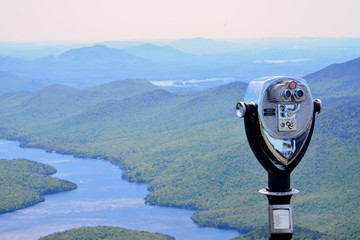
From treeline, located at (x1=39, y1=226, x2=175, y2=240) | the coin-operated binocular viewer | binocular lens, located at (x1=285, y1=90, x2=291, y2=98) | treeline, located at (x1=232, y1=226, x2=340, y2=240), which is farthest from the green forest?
binocular lens, located at (x1=285, y1=90, x2=291, y2=98)

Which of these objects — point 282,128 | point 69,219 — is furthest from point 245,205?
A: point 282,128

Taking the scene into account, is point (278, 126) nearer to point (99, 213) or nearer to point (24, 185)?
point (99, 213)

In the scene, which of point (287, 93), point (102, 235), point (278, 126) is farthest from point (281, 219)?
point (102, 235)

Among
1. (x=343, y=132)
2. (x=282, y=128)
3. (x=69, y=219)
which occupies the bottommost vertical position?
(x=69, y=219)

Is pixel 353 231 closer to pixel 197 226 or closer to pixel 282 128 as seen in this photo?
pixel 197 226

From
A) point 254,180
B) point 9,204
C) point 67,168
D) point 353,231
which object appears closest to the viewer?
point 353,231

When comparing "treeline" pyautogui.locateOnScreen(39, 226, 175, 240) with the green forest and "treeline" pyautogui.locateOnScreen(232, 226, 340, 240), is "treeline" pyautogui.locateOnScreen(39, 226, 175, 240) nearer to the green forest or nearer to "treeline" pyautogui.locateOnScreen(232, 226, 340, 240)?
"treeline" pyautogui.locateOnScreen(232, 226, 340, 240)
